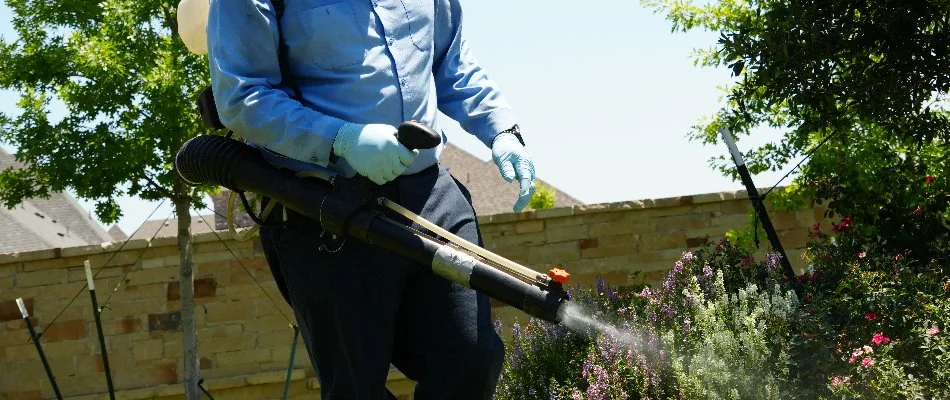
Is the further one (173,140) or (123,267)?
(123,267)

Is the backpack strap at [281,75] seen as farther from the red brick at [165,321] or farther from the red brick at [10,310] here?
the red brick at [10,310]

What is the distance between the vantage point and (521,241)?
10555 mm

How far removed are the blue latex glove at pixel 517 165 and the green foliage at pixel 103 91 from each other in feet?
22.8

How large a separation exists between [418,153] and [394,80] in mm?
230

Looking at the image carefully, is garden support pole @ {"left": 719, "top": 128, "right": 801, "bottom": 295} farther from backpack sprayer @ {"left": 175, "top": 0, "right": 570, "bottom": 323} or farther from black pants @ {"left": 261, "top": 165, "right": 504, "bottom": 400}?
backpack sprayer @ {"left": 175, "top": 0, "right": 570, "bottom": 323}

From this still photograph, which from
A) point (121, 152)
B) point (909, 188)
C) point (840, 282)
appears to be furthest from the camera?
point (121, 152)

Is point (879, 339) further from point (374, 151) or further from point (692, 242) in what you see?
point (692, 242)

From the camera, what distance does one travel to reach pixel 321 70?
10.1 feet

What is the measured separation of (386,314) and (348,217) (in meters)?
0.26

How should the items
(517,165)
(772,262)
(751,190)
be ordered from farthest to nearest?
1. (751,190)
2. (772,262)
3. (517,165)

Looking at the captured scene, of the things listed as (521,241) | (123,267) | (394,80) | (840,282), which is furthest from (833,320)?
(123,267)

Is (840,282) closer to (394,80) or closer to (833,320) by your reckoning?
(833,320)

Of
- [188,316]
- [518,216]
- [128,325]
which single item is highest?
[518,216]

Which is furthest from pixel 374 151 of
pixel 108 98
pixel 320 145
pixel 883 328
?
pixel 108 98
